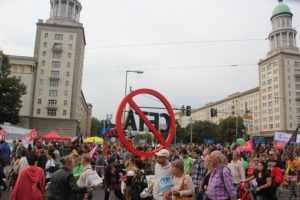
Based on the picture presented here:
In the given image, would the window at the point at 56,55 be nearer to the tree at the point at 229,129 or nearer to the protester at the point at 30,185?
the tree at the point at 229,129

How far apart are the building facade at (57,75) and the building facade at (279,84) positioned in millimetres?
32008

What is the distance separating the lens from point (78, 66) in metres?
70.5

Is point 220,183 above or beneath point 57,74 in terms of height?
beneath

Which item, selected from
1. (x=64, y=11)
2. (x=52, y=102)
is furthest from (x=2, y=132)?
(x=64, y=11)

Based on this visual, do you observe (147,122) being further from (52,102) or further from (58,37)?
(58,37)

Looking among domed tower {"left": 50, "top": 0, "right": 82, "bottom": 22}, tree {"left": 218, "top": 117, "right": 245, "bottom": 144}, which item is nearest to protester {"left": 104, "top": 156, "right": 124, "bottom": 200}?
domed tower {"left": 50, "top": 0, "right": 82, "bottom": 22}

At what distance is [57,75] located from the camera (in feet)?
228

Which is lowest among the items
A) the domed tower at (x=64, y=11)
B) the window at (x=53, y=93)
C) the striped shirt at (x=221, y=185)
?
the striped shirt at (x=221, y=185)

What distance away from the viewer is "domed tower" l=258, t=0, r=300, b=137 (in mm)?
83625

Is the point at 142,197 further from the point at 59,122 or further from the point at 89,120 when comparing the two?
the point at 89,120

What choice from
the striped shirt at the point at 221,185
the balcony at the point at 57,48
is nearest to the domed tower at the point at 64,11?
the balcony at the point at 57,48

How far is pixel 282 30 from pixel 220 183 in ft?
330

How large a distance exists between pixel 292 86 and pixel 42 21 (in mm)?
70680

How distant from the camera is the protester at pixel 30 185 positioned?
18.0ft
